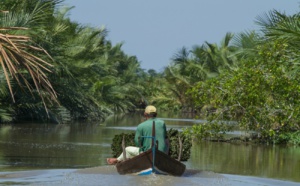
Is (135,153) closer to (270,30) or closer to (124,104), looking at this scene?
(270,30)

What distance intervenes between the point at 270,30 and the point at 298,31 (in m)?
1.55

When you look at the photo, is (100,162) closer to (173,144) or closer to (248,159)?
(173,144)

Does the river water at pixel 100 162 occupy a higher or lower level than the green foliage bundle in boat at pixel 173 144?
lower

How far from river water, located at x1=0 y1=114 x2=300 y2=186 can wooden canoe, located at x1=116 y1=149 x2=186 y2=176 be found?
0.13 meters

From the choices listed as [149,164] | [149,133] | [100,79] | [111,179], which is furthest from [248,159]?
[100,79]

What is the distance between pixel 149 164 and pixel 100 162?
15.2ft

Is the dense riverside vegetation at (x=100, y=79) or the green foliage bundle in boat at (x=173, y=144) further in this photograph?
the dense riverside vegetation at (x=100, y=79)

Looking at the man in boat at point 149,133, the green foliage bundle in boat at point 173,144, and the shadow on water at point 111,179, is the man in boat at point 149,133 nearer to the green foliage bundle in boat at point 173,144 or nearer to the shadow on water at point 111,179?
the shadow on water at point 111,179

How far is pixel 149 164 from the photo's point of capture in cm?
1264

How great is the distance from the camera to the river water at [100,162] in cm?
1276

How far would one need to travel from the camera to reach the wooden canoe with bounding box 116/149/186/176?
1258cm

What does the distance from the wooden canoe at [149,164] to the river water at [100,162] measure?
0.13 m

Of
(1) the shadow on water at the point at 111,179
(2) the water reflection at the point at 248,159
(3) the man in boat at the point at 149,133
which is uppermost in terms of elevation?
(3) the man in boat at the point at 149,133

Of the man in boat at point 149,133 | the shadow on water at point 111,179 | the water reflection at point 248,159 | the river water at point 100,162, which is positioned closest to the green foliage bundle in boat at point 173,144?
the river water at point 100,162
